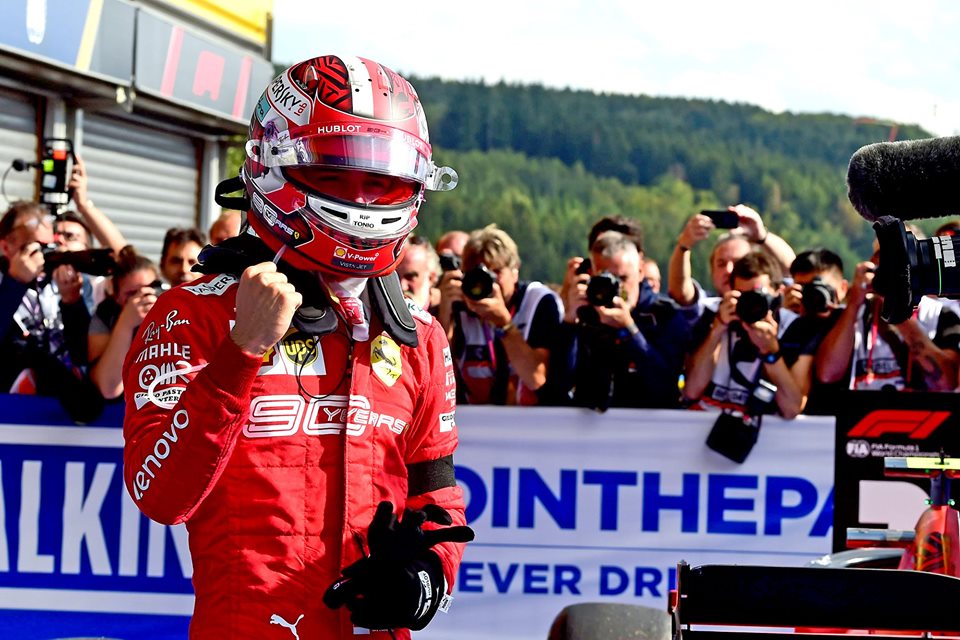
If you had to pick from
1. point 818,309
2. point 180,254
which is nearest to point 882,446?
point 818,309

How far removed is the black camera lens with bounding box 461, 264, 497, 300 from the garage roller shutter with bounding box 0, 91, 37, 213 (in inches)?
233

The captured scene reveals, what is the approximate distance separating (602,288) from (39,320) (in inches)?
95.3

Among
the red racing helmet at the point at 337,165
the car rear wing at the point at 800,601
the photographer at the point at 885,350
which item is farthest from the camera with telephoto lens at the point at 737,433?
the car rear wing at the point at 800,601

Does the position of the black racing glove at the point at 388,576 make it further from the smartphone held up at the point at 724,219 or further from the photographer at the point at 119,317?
the smartphone held up at the point at 724,219

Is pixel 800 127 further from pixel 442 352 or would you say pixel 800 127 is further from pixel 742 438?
pixel 442 352

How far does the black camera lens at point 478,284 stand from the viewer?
521 cm

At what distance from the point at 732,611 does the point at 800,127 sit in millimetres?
20854

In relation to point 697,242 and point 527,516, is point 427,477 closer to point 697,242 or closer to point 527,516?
point 527,516

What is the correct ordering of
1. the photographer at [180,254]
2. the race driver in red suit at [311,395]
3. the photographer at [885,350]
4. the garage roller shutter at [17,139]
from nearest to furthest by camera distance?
1. the race driver in red suit at [311,395]
2. the photographer at [885,350]
3. the photographer at [180,254]
4. the garage roller shutter at [17,139]

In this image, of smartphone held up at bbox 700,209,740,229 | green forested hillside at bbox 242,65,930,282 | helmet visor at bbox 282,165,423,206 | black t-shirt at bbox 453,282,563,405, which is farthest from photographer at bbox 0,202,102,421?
green forested hillside at bbox 242,65,930,282

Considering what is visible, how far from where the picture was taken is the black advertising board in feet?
16.5

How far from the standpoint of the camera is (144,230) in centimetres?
1280

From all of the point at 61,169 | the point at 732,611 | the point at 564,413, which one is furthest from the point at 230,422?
the point at 61,169

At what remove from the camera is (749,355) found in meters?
5.27
